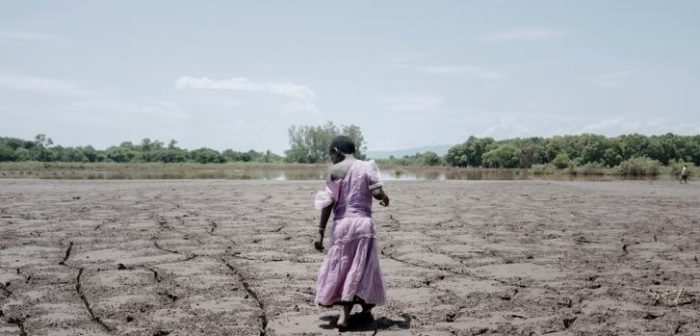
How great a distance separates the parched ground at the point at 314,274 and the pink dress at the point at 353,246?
32cm

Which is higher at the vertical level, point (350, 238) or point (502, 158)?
point (502, 158)

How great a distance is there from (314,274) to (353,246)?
7.29 ft

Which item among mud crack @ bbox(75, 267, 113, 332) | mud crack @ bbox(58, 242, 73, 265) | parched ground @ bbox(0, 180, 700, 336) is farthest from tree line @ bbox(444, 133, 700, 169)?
mud crack @ bbox(75, 267, 113, 332)

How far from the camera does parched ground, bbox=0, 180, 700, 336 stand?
4.82m

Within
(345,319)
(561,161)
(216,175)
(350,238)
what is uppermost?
(561,161)

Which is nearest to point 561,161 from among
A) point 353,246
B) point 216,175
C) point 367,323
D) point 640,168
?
point 640,168

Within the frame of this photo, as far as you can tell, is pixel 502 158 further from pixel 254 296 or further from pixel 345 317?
pixel 345 317

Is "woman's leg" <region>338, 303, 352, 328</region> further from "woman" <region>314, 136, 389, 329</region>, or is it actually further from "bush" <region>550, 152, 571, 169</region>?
"bush" <region>550, 152, 571, 169</region>

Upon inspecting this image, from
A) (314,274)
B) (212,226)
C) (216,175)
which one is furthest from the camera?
(216,175)

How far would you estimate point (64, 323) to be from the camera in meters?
4.71

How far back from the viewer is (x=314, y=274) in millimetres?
6703

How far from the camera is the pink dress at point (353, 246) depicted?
454cm

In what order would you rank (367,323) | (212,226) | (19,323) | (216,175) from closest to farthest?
(19,323) → (367,323) → (212,226) → (216,175)

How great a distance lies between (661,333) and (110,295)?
4762mm
